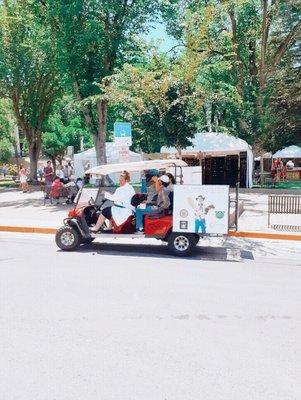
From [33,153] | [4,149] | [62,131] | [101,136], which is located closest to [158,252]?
[101,136]

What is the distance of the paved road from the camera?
11.7 ft

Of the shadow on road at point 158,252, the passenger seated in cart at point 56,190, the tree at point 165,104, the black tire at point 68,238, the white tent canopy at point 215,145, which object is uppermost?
the tree at point 165,104

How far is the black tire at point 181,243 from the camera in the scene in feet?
28.8

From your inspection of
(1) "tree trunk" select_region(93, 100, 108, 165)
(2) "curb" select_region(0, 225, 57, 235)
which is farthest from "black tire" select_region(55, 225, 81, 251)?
(1) "tree trunk" select_region(93, 100, 108, 165)

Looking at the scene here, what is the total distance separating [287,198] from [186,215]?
16.2 ft

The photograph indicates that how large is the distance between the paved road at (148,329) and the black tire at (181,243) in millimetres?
451

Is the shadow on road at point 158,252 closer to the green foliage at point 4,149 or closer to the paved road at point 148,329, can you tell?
the paved road at point 148,329

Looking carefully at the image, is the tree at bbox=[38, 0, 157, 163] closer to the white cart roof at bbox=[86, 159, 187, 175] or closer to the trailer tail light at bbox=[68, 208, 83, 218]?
the white cart roof at bbox=[86, 159, 187, 175]

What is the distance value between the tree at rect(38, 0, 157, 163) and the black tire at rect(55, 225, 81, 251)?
997cm

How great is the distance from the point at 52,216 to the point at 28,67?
617 inches

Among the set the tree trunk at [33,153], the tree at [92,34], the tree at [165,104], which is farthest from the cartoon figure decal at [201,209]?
the tree trunk at [33,153]

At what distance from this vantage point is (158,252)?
9266 mm

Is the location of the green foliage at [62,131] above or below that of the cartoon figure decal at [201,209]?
above

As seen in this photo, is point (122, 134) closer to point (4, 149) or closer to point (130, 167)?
point (130, 167)
